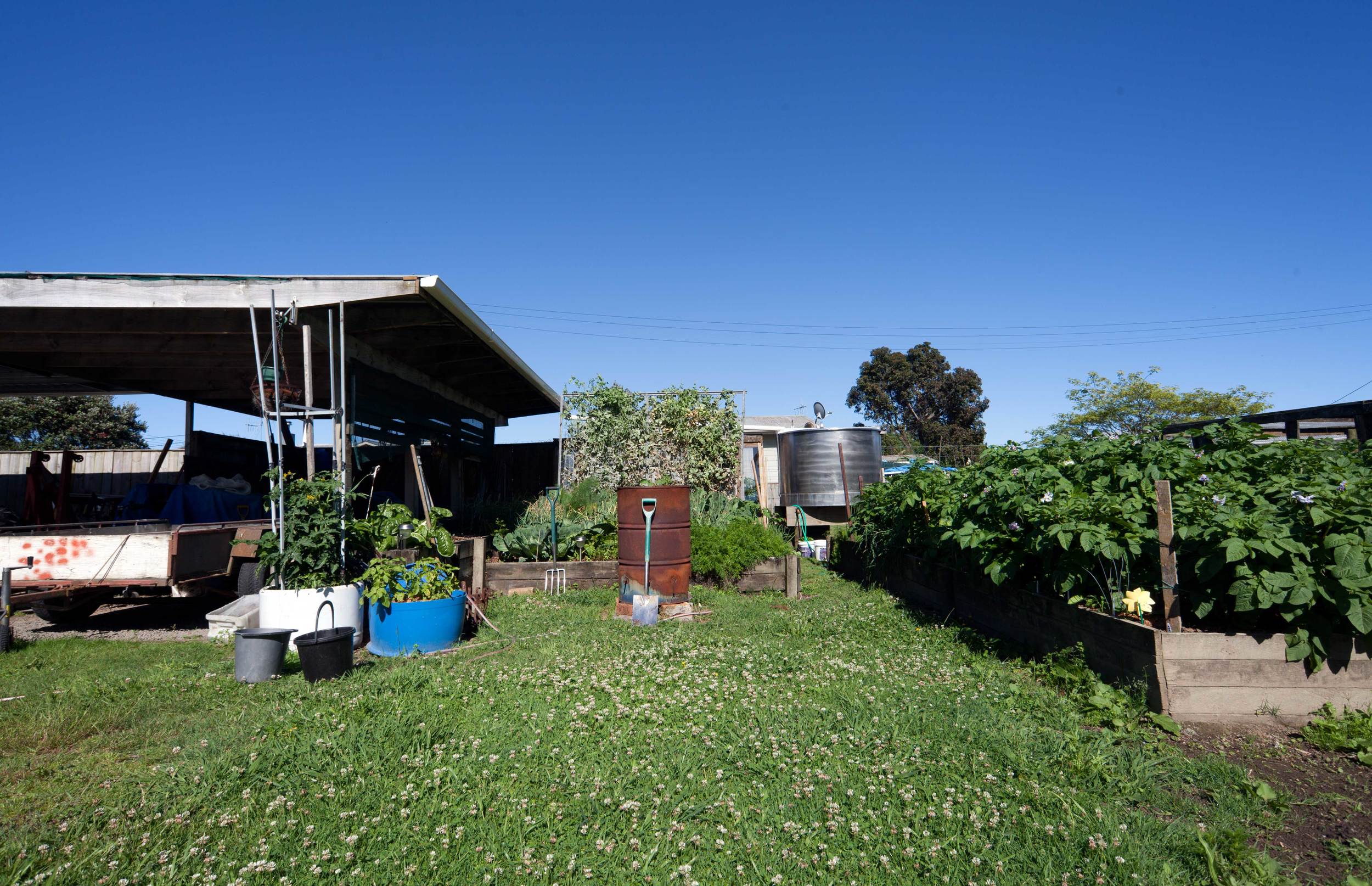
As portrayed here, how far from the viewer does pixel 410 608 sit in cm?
596

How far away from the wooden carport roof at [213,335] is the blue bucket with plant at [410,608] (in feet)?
8.31

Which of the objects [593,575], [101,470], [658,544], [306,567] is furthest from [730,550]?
[101,470]

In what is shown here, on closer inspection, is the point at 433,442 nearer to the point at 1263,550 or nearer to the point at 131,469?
the point at 131,469

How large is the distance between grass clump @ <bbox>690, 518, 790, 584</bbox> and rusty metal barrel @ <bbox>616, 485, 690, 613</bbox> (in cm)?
60

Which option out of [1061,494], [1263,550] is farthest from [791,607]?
[1263,550]

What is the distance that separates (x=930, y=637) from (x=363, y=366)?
22.1 ft

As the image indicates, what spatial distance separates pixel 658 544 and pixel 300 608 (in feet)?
10.8

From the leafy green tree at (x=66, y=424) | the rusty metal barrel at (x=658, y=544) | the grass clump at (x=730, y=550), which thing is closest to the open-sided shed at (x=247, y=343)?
the rusty metal barrel at (x=658, y=544)

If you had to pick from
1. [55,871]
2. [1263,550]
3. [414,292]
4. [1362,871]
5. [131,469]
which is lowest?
[1362,871]

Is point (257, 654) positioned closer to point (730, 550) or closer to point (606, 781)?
point (606, 781)

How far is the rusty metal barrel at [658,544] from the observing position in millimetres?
7746

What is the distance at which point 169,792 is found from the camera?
3135 millimetres

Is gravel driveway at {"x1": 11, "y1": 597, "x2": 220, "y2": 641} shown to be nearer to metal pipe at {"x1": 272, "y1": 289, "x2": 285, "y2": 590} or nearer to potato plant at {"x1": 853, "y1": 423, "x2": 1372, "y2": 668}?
metal pipe at {"x1": 272, "y1": 289, "x2": 285, "y2": 590}

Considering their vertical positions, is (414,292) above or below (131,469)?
above
